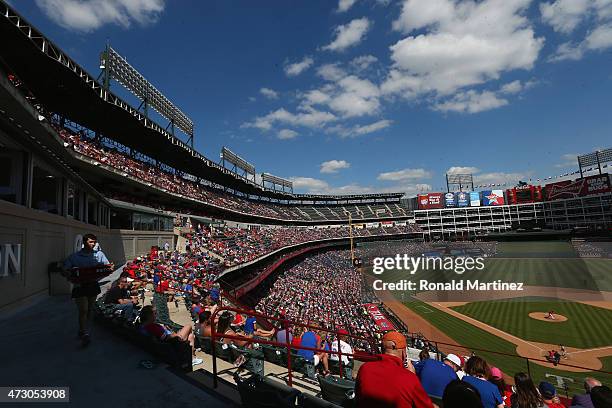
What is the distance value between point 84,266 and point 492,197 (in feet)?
362

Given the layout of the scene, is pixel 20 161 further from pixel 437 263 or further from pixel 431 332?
pixel 437 263

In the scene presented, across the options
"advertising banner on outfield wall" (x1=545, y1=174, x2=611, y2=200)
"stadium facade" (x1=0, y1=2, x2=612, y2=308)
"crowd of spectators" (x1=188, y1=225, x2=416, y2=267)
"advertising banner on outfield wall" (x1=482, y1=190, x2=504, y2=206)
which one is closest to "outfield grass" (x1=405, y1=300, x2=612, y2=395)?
"stadium facade" (x1=0, y1=2, x2=612, y2=308)

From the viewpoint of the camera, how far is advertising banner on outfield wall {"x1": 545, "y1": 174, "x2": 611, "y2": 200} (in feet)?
240

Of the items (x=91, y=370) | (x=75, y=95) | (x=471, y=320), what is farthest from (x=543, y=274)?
(x=75, y=95)

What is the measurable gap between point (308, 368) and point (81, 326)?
13.7ft

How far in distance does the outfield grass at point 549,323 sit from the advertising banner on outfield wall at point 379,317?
8.82 metres

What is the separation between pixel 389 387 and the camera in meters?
2.32

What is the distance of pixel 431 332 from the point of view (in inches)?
964

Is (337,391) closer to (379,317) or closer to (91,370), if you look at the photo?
(91,370)

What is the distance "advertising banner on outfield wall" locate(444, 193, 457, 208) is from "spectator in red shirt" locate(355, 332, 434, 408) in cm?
10525

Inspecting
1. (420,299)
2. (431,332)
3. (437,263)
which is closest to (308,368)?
(431,332)

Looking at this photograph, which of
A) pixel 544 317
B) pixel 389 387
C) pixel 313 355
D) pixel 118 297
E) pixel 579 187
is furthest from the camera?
pixel 579 187

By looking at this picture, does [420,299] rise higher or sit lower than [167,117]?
lower

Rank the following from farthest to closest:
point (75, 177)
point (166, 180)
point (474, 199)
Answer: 1. point (474, 199)
2. point (166, 180)
3. point (75, 177)
